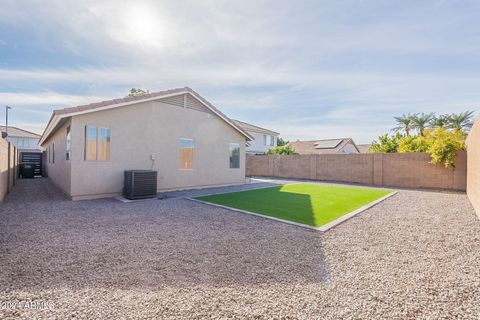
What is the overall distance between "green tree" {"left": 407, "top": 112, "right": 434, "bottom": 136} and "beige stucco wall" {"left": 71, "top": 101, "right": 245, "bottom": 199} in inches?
947

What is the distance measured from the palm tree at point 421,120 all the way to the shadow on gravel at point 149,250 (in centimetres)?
2861

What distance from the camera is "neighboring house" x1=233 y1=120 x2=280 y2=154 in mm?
31919

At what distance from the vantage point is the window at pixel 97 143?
8.98m

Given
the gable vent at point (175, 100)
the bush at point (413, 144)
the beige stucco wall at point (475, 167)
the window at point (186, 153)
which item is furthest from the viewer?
the bush at point (413, 144)

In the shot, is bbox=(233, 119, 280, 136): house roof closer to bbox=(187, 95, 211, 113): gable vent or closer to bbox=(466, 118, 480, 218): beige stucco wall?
bbox=(187, 95, 211, 113): gable vent

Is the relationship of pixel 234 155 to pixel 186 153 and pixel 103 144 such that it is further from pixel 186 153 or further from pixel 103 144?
pixel 103 144

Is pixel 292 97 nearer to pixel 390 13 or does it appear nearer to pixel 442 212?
pixel 390 13

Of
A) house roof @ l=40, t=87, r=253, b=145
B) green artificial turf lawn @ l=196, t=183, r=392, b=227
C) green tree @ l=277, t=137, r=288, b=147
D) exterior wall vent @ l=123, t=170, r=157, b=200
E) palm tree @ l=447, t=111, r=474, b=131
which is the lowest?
green artificial turf lawn @ l=196, t=183, r=392, b=227

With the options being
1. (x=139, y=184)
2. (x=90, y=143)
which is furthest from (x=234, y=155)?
(x=90, y=143)

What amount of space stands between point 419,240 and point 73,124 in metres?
11.2

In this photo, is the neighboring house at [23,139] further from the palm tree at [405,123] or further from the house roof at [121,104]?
the palm tree at [405,123]

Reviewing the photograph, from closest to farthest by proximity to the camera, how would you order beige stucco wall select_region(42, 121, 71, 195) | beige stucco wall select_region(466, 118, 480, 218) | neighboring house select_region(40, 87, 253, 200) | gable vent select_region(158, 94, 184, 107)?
beige stucco wall select_region(466, 118, 480, 218) < neighboring house select_region(40, 87, 253, 200) < beige stucco wall select_region(42, 121, 71, 195) < gable vent select_region(158, 94, 184, 107)

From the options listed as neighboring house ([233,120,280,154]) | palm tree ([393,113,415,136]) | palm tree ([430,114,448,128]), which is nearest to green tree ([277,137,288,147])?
neighboring house ([233,120,280,154])

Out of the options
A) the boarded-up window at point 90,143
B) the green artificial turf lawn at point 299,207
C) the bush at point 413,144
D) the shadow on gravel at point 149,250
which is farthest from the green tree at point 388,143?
the boarded-up window at point 90,143
